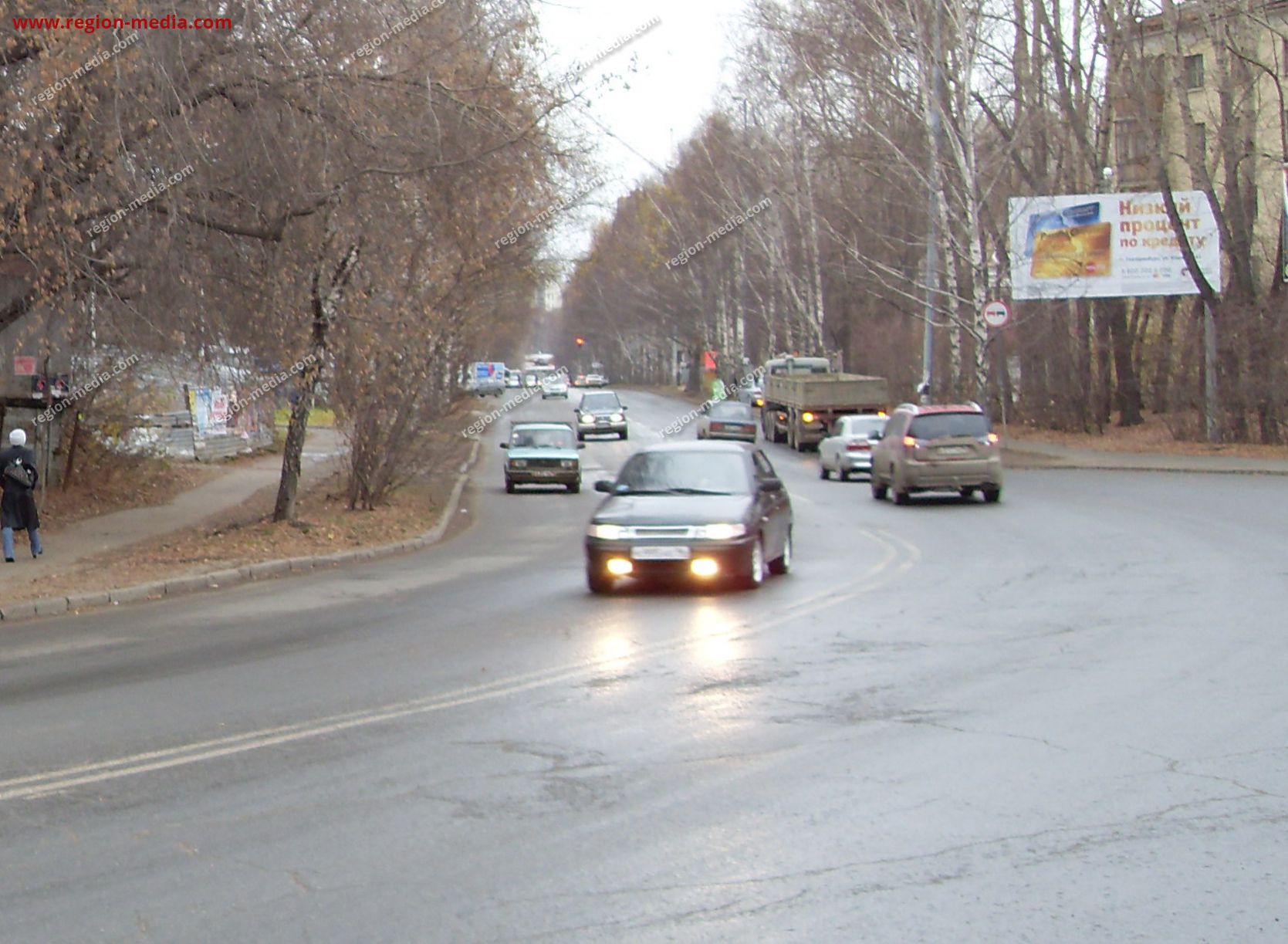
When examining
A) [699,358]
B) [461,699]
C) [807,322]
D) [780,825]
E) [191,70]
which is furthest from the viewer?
[699,358]

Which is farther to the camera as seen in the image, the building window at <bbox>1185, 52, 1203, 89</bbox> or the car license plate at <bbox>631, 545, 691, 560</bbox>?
the building window at <bbox>1185, 52, 1203, 89</bbox>

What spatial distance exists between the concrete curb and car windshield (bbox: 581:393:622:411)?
105 feet

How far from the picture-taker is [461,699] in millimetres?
9289

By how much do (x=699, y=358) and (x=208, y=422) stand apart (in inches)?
2368

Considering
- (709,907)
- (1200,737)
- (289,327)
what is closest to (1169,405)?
(289,327)

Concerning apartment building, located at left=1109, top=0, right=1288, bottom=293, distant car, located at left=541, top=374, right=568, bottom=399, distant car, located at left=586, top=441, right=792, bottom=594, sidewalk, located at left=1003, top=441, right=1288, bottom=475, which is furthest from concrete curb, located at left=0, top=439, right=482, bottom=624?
distant car, located at left=541, top=374, right=568, bottom=399

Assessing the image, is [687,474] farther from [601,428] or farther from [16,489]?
[601,428]

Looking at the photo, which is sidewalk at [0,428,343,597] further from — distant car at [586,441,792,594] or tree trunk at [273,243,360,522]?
distant car at [586,441,792,594]

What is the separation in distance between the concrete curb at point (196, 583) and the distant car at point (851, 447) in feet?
45.7

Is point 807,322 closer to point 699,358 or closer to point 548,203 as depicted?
point 699,358

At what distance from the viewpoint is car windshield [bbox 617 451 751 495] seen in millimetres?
15672

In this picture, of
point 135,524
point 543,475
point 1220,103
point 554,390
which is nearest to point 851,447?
point 543,475

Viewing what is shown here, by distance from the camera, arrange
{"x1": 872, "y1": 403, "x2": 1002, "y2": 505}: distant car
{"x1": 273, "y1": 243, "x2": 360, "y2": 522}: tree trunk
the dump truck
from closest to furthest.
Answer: {"x1": 273, "y1": 243, "x2": 360, "y2": 522}: tree trunk → {"x1": 872, "y1": 403, "x2": 1002, "y2": 505}: distant car → the dump truck

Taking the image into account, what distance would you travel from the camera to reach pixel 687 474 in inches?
627
